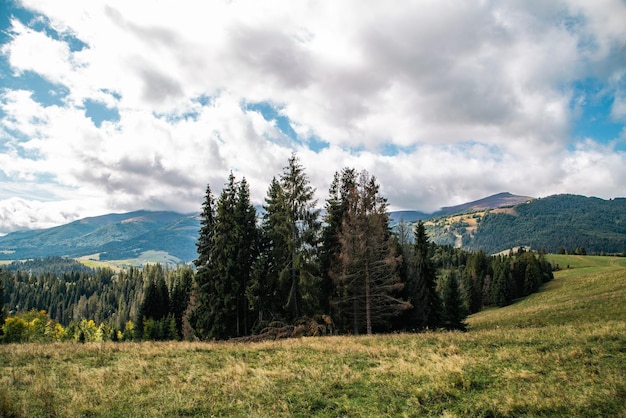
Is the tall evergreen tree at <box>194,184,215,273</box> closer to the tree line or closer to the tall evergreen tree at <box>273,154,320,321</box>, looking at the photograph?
the tree line

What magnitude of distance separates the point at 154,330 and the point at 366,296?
46.5 metres

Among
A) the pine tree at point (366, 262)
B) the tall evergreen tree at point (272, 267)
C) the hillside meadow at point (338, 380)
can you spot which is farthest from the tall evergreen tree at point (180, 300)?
the hillside meadow at point (338, 380)

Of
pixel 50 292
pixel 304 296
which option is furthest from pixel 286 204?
pixel 50 292

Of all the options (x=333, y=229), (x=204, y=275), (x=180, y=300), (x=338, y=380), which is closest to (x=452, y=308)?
(x=333, y=229)

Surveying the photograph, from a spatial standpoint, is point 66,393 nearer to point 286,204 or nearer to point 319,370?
point 319,370

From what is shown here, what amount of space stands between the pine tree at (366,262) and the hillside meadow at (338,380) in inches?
406

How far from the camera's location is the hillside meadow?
8.09 m

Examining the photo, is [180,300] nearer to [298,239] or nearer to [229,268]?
[229,268]

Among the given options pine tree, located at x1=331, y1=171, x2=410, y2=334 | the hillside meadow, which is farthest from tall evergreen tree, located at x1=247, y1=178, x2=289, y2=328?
the hillside meadow

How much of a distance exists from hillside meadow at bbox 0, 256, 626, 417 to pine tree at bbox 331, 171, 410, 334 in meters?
10.3

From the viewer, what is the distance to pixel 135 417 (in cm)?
814

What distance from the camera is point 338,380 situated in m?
10.7

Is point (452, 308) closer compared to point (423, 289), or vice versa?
point (423, 289)

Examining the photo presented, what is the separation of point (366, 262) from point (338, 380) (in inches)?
662
